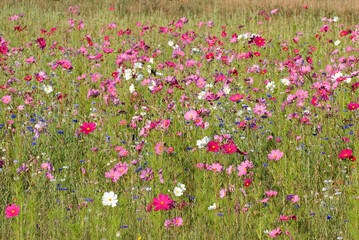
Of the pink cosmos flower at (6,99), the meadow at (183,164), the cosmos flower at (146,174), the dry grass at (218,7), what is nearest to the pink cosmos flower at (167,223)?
the meadow at (183,164)

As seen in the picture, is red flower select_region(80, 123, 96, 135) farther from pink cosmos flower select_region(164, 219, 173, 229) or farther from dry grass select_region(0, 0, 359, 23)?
dry grass select_region(0, 0, 359, 23)

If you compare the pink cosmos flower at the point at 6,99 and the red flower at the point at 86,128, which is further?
the pink cosmos flower at the point at 6,99

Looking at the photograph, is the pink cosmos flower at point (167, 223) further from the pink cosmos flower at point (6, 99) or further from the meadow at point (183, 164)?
the pink cosmos flower at point (6, 99)

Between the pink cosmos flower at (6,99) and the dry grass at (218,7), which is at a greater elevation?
the dry grass at (218,7)

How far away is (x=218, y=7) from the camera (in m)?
10.5

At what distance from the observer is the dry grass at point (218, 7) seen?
9.27 metres

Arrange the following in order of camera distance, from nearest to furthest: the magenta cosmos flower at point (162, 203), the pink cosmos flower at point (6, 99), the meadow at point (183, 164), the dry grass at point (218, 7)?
the magenta cosmos flower at point (162, 203), the meadow at point (183, 164), the pink cosmos flower at point (6, 99), the dry grass at point (218, 7)

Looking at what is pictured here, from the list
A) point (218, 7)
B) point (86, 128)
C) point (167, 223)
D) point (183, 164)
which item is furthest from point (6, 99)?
point (218, 7)

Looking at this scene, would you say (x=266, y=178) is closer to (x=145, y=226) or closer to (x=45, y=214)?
(x=145, y=226)

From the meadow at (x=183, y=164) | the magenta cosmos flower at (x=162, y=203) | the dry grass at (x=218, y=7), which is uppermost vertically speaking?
the dry grass at (x=218, y=7)

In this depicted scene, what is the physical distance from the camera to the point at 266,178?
8.55 ft

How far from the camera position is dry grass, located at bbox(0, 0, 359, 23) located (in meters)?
9.27

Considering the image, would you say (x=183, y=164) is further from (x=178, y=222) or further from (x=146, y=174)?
(x=178, y=222)

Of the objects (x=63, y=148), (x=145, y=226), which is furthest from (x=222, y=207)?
(x=63, y=148)
